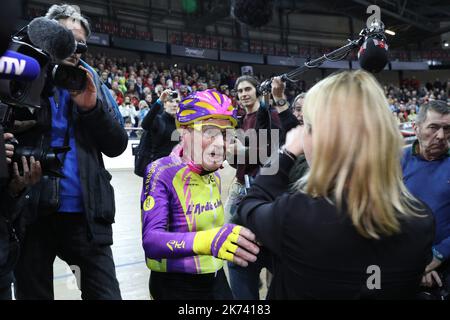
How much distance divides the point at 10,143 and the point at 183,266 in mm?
821

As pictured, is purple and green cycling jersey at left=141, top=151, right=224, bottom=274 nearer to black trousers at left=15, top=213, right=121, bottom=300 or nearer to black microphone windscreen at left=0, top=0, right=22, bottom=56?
black trousers at left=15, top=213, right=121, bottom=300

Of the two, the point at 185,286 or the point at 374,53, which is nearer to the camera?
the point at 185,286

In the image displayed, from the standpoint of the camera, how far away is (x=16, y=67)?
995 millimetres

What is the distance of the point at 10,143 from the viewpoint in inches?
63.2

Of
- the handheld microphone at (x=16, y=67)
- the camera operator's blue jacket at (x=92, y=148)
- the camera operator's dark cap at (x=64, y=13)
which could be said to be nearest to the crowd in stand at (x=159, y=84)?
the camera operator's dark cap at (x=64, y=13)

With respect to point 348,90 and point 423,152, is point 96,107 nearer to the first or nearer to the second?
point 348,90

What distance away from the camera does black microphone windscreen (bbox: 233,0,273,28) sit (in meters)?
3.07

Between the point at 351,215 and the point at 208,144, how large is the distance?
80cm

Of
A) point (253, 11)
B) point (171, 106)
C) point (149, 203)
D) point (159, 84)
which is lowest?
point (149, 203)

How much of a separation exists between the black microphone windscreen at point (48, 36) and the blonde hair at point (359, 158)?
86 cm

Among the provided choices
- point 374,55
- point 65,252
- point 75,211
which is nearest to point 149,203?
point 75,211

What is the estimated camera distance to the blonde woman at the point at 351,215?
112 cm

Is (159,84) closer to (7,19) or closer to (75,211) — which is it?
(75,211)
